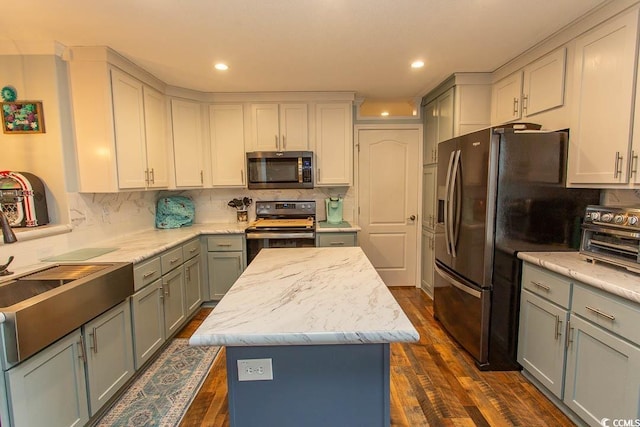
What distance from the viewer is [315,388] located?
1186 millimetres

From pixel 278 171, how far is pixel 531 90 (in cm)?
242

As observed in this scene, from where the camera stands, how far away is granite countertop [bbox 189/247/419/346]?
1.02 meters

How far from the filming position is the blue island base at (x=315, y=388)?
117 centimetres

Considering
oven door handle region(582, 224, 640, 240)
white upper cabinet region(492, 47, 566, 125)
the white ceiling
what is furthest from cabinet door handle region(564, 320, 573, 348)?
the white ceiling

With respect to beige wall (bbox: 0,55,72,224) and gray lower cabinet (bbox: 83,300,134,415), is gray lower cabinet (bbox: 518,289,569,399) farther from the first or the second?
beige wall (bbox: 0,55,72,224)

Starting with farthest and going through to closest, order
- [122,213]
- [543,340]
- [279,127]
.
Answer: [279,127], [122,213], [543,340]

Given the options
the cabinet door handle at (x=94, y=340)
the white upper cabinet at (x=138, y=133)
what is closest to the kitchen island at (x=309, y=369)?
the cabinet door handle at (x=94, y=340)

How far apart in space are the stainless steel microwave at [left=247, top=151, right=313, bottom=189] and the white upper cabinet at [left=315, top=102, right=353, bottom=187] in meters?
0.19

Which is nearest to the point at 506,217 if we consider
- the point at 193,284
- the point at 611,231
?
the point at 611,231

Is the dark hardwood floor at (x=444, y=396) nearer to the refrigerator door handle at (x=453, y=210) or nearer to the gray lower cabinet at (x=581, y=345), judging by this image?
the gray lower cabinet at (x=581, y=345)

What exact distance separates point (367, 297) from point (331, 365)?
0.31 meters

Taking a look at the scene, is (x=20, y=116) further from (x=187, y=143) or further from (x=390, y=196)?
(x=390, y=196)

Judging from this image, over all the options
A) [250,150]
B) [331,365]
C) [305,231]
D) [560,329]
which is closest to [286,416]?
[331,365]

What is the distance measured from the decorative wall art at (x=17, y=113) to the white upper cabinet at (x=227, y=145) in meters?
1.61
